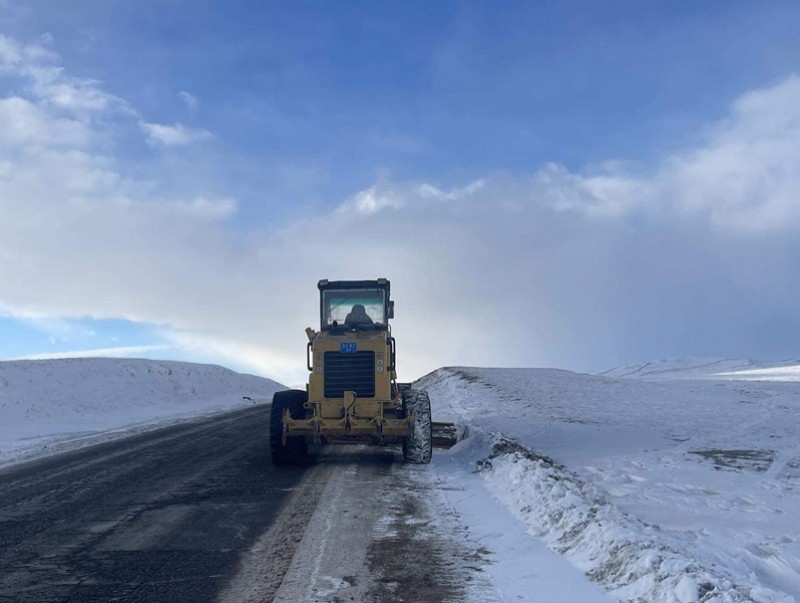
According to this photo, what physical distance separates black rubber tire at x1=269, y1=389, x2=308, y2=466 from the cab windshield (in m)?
1.72

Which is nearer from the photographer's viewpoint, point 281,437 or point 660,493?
point 660,493

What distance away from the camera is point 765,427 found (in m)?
18.6

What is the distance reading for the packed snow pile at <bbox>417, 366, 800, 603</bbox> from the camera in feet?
17.9

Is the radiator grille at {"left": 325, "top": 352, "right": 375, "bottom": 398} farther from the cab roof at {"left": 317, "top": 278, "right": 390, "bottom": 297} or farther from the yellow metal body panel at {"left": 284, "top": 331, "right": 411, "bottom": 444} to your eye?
the cab roof at {"left": 317, "top": 278, "right": 390, "bottom": 297}

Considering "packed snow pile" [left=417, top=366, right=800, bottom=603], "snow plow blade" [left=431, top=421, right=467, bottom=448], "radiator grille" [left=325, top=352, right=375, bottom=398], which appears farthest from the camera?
"snow plow blade" [left=431, top=421, right=467, bottom=448]

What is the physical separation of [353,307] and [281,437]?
124 inches

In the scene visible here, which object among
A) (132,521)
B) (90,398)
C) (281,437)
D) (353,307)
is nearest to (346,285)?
(353,307)

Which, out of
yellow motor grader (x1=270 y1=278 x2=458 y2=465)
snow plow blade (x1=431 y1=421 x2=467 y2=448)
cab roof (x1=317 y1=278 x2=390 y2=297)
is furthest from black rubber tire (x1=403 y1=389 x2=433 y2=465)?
cab roof (x1=317 y1=278 x2=390 y2=297)

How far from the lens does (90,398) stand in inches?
1323

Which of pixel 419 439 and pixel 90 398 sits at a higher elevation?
pixel 90 398

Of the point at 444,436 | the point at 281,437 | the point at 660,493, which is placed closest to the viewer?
the point at 660,493

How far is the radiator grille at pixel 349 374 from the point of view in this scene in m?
13.1

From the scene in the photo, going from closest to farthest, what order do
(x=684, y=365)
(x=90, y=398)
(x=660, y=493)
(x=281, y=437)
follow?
(x=660, y=493), (x=281, y=437), (x=90, y=398), (x=684, y=365)

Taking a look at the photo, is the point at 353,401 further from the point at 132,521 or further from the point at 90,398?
the point at 90,398
